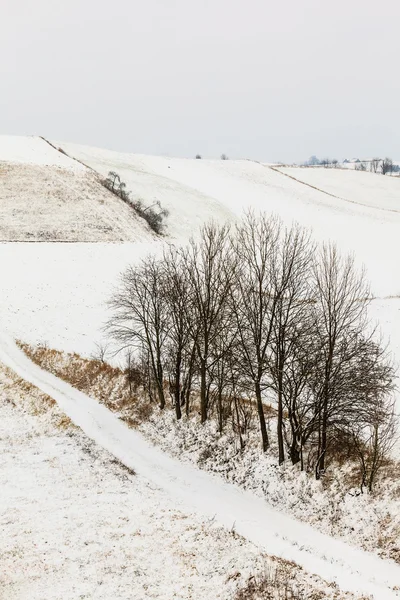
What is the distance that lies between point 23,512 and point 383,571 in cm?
1410

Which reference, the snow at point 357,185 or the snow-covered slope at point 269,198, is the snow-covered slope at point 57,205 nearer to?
the snow-covered slope at point 269,198

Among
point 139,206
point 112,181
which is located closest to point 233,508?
point 139,206

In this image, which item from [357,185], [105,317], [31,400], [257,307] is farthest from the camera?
[357,185]

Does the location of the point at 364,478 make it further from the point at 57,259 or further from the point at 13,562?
the point at 57,259

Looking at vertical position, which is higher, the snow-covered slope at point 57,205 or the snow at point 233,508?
the snow-covered slope at point 57,205

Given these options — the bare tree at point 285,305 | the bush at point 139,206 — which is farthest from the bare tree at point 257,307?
the bush at point 139,206

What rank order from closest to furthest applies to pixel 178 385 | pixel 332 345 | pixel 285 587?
pixel 285 587, pixel 332 345, pixel 178 385

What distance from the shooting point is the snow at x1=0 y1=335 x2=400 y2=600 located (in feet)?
46.4

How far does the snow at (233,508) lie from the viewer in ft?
46.4

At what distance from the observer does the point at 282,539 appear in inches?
639

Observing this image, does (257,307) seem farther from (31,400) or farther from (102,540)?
(31,400)

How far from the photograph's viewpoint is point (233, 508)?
18.4 meters

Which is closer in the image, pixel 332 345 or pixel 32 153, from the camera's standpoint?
pixel 332 345

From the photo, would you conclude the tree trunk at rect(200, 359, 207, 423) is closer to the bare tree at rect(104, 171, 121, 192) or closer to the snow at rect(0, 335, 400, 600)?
the snow at rect(0, 335, 400, 600)
